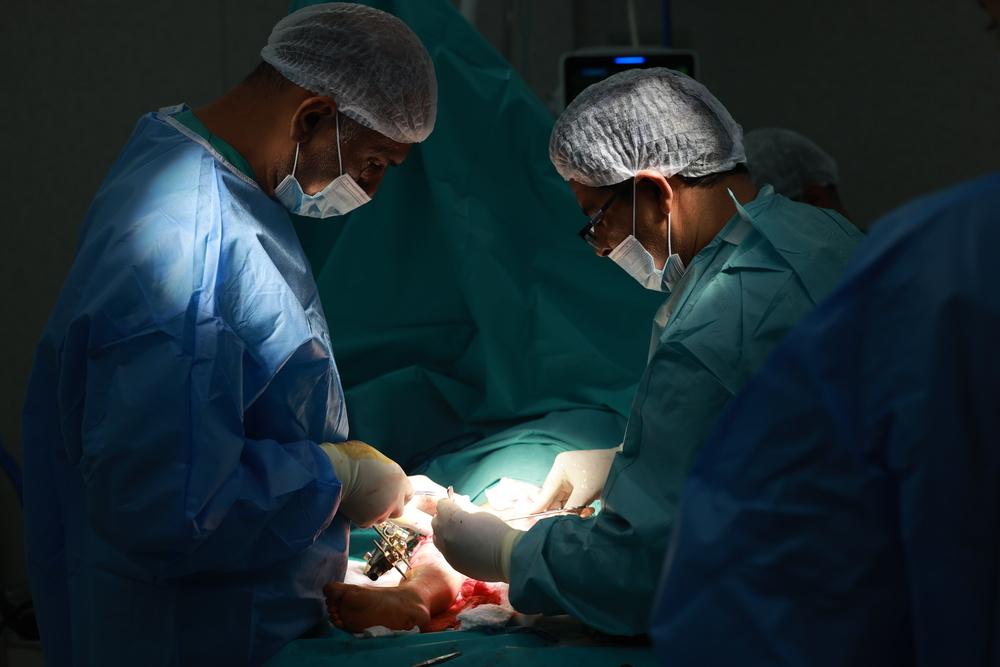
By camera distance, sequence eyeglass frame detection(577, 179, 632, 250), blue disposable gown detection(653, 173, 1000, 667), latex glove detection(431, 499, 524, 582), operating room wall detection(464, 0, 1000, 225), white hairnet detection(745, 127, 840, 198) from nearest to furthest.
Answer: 1. blue disposable gown detection(653, 173, 1000, 667)
2. latex glove detection(431, 499, 524, 582)
3. eyeglass frame detection(577, 179, 632, 250)
4. white hairnet detection(745, 127, 840, 198)
5. operating room wall detection(464, 0, 1000, 225)

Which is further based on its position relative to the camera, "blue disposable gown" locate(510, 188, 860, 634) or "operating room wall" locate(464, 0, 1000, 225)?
"operating room wall" locate(464, 0, 1000, 225)

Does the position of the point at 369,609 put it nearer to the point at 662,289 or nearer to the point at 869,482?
the point at 662,289

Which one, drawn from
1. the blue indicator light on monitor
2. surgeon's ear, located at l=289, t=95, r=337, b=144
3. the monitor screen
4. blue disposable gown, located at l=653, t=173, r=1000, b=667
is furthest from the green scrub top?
the blue indicator light on monitor

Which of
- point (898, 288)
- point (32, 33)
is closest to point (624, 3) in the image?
point (32, 33)

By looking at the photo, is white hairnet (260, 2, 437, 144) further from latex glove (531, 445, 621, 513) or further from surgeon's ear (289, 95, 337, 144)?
latex glove (531, 445, 621, 513)

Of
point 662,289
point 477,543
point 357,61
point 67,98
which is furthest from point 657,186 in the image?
point 67,98

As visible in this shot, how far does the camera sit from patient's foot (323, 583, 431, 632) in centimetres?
186

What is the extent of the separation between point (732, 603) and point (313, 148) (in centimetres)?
133

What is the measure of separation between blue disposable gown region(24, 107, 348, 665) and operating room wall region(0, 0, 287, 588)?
1.59 meters

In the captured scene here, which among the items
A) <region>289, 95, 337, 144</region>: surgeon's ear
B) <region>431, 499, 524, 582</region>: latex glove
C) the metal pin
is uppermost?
<region>289, 95, 337, 144</region>: surgeon's ear

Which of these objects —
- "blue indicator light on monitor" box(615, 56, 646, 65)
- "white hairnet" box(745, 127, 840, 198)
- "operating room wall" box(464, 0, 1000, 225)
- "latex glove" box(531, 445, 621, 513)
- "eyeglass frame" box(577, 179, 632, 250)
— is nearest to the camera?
"eyeglass frame" box(577, 179, 632, 250)

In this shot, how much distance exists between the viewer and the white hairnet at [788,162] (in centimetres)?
365

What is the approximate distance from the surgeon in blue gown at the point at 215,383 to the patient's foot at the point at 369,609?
40mm

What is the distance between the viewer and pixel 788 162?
3.67 meters
